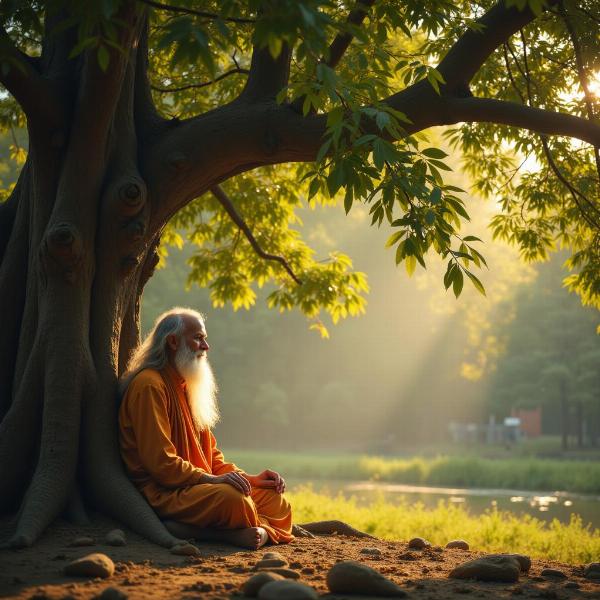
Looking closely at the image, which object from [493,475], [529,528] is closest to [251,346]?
[493,475]

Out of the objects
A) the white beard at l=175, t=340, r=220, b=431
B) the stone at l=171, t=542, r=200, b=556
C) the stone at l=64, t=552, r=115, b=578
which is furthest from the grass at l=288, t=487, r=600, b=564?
the stone at l=64, t=552, r=115, b=578

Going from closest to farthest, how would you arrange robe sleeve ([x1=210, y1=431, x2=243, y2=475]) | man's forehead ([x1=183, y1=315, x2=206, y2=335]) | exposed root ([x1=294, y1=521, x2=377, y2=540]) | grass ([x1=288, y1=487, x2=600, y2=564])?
man's forehead ([x1=183, y1=315, x2=206, y2=335])
robe sleeve ([x1=210, y1=431, x2=243, y2=475])
exposed root ([x1=294, y1=521, x2=377, y2=540])
grass ([x1=288, y1=487, x2=600, y2=564])

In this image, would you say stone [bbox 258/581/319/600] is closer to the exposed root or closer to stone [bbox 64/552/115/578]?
stone [bbox 64/552/115/578]

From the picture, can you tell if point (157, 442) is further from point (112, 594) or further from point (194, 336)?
point (112, 594)

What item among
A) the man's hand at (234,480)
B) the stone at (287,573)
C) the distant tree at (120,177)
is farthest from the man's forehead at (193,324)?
the stone at (287,573)

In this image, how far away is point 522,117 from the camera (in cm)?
625

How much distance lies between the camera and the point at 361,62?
543 cm

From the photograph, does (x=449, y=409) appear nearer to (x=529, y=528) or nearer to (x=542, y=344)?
(x=542, y=344)

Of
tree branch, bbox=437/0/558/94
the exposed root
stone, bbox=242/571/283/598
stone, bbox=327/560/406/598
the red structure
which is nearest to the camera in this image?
stone, bbox=242/571/283/598

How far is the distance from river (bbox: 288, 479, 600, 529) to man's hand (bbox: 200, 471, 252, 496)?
12.9 metres

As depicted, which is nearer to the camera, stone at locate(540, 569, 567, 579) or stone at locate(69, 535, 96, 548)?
stone at locate(69, 535, 96, 548)

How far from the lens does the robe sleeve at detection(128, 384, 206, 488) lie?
598 centimetres

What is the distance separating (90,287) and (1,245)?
1406mm

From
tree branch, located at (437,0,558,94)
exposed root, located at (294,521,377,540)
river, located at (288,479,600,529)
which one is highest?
tree branch, located at (437,0,558,94)
